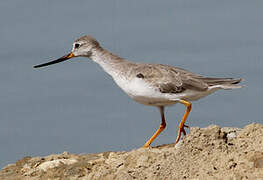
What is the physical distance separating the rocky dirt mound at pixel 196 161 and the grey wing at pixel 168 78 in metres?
2.11

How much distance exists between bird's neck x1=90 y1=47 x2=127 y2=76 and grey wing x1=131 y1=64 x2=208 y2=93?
2.13 feet

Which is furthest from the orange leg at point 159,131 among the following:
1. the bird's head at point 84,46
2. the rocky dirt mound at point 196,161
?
the bird's head at point 84,46

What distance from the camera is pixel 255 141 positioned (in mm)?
10789

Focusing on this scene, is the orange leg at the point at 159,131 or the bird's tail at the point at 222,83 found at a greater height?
the bird's tail at the point at 222,83

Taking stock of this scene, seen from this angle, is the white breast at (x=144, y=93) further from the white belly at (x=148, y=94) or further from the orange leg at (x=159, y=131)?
the orange leg at (x=159, y=131)

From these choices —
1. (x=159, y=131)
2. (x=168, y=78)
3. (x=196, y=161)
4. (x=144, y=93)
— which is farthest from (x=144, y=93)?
(x=196, y=161)

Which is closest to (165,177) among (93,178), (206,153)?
(206,153)

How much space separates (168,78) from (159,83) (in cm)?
34

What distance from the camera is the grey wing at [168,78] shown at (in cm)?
1287

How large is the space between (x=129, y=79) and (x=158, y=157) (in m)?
3.05

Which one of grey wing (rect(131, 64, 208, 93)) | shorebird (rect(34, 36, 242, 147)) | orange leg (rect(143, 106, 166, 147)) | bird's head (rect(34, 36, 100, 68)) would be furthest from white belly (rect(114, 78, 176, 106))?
bird's head (rect(34, 36, 100, 68))

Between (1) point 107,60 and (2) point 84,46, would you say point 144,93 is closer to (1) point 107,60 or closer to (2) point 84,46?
(1) point 107,60

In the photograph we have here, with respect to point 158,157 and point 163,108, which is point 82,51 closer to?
point 163,108

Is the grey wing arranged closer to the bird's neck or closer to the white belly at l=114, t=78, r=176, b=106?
the white belly at l=114, t=78, r=176, b=106
